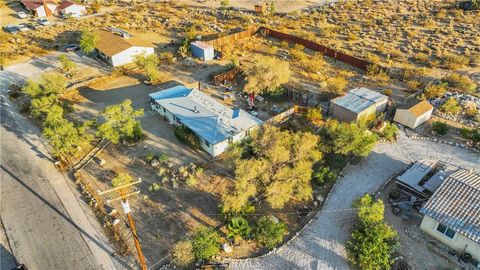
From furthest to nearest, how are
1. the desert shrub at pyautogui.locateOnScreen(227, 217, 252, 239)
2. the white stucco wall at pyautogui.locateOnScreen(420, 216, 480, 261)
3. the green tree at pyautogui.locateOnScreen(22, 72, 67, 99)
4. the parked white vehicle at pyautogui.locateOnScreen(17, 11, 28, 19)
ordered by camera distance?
the parked white vehicle at pyautogui.locateOnScreen(17, 11, 28, 19) → the green tree at pyautogui.locateOnScreen(22, 72, 67, 99) → the desert shrub at pyautogui.locateOnScreen(227, 217, 252, 239) → the white stucco wall at pyautogui.locateOnScreen(420, 216, 480, 261)

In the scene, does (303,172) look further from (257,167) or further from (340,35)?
(340,35)

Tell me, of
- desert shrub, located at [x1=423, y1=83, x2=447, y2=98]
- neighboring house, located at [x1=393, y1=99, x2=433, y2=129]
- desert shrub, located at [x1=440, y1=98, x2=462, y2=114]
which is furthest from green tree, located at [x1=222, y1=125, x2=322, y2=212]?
desert shrub, located at [x1=423, y1=83, x2=447, y2=98]

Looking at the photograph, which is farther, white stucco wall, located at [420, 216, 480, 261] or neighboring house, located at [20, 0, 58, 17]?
neighboring house, located at [20, 0, 58, 17]

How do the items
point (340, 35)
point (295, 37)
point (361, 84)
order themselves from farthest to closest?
1. point (340, 35)
2. point (295, 37)
3. point (361, 84)

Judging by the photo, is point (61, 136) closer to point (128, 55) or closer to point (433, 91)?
point (128, 55)

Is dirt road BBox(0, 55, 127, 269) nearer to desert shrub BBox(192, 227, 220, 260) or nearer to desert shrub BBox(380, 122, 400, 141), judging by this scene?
desert shrub BBox(192, 227, 220, 260)

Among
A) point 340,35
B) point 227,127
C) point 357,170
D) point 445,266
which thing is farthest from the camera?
point 340,35

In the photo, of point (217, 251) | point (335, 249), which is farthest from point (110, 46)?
point (335, 249)
